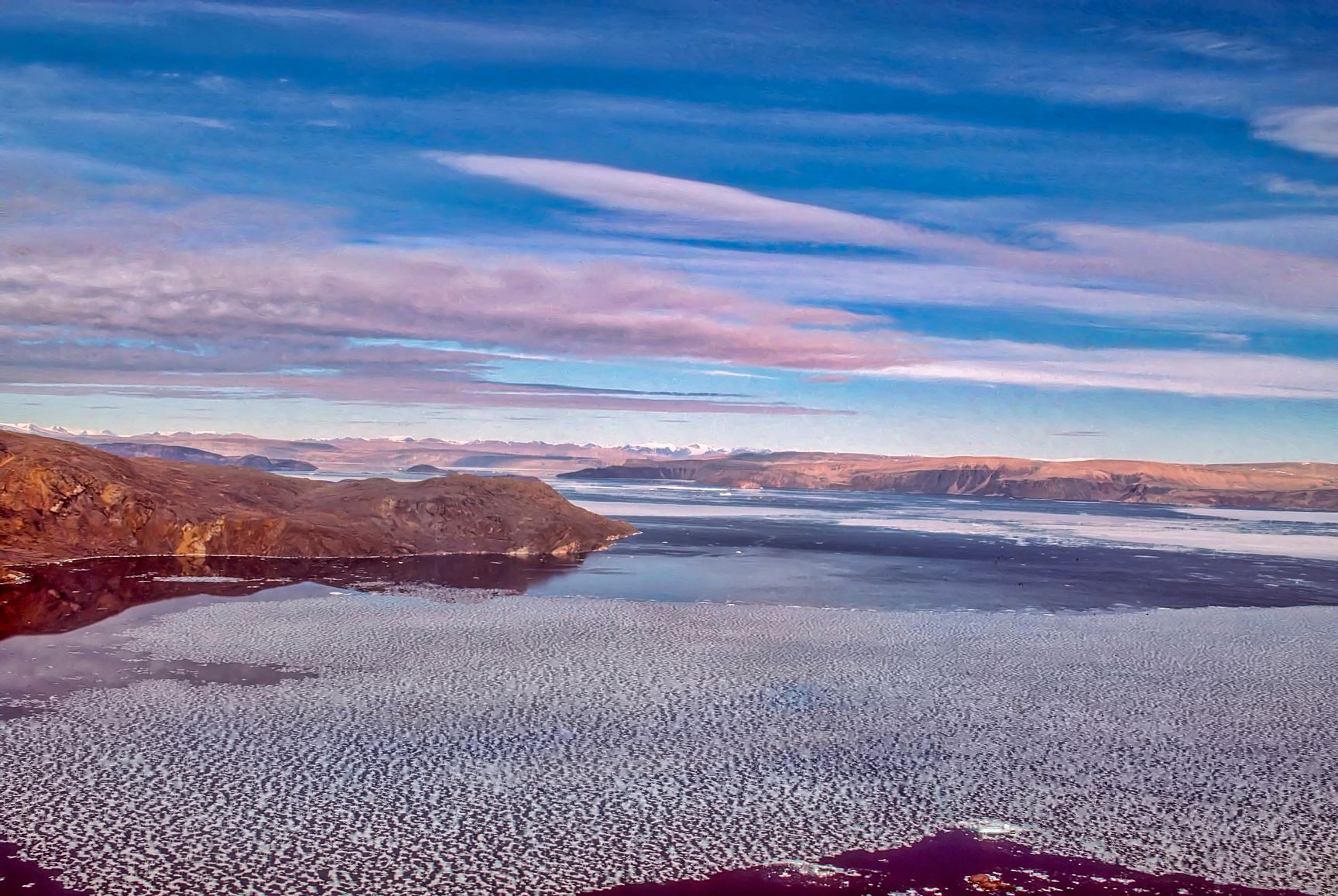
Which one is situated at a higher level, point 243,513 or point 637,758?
point 243,513

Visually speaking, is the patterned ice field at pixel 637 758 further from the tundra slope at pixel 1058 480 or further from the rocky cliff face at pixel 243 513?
the tundra slope at pixel 1058 480

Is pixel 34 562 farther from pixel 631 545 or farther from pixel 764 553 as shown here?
pixel 764 553

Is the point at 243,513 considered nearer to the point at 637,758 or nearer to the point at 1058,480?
the point at 637,758

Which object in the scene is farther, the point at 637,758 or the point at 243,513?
the point at 243,513

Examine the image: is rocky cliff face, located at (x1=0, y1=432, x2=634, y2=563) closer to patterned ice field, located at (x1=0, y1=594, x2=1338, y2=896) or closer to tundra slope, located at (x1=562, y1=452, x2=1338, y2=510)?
patterned ice field, located at (x1=0, y1=594, x2=1338, y2=896)

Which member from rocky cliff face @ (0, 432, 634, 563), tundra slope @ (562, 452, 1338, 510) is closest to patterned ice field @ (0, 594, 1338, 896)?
rocky cliff face @ (0, 432, 634, 563)

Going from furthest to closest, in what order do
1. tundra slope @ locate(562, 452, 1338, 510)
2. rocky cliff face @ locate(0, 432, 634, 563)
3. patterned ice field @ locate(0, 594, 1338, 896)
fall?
1. tundra slope @ locate(562, 452, 1338, 510)
2. rocky cliff face @ locate(0, 432, 634, 563)
3. patterned ice field @ locate(0, 594, 1338, 896)

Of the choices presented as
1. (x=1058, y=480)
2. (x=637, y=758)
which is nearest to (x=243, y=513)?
(x=637, y=758)
